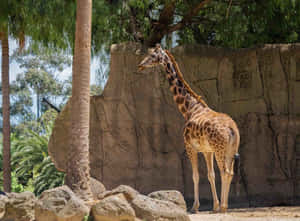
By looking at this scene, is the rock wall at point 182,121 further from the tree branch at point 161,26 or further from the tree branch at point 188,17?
the tree branch at point 161,26

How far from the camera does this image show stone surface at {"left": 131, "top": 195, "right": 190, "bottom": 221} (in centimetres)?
590

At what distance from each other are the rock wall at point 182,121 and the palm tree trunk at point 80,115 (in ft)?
10.2

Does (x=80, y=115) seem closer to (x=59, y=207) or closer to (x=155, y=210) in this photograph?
(x=59, y=207)

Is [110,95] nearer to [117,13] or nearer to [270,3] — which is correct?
[117,13]

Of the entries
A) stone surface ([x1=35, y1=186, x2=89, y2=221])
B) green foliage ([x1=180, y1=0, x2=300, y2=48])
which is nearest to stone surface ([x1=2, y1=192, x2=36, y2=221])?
stone surface ([x1=35, y1=186, x2=89, y2=221])

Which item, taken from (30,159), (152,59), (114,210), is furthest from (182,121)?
(30,159)

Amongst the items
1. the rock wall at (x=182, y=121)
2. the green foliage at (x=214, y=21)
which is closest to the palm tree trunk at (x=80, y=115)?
the rock wall at (x=182, y=121)

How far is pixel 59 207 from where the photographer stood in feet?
19.4

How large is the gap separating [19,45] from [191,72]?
4.78m

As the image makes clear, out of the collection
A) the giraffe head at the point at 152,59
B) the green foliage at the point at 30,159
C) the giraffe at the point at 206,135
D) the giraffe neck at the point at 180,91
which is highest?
the giraffe head at the point at 152,59

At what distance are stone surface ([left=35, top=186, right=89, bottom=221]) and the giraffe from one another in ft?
9.22

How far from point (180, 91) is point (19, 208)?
4062 millimetres

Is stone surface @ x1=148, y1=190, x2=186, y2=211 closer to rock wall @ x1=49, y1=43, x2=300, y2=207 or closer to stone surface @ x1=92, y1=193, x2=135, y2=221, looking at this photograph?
stone surface @ x1=92, y1=193, x2=135, y2=221

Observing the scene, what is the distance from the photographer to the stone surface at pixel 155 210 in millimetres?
5902
